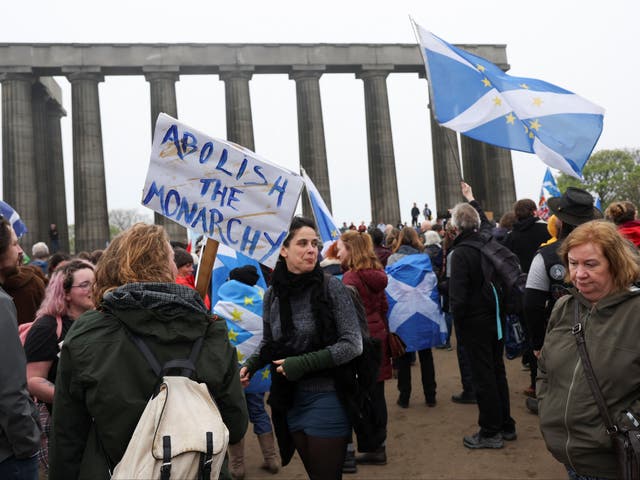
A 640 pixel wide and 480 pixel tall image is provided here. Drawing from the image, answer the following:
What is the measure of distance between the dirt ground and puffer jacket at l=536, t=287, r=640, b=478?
305cm

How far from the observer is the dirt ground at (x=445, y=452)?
6207 mm

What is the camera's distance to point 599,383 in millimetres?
3119

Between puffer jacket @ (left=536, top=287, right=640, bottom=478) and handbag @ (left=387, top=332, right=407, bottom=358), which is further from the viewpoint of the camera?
handbag @ (left=387, top=332, right=407, bottom=358)

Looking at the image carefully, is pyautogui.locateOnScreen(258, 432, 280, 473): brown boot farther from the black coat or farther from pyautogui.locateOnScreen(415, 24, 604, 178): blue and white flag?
the black coat

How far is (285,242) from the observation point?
4.42 metres

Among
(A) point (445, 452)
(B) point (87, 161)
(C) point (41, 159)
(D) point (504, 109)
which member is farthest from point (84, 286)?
(C) point (41, 159)

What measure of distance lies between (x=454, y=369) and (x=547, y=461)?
4.64 m

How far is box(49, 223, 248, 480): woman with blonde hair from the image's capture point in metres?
2.67

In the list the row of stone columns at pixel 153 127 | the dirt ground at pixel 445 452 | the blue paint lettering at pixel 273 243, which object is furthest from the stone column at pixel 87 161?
the blue paint lettering at pixel 273 243

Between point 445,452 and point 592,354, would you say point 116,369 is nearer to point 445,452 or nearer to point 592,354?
point 592,354

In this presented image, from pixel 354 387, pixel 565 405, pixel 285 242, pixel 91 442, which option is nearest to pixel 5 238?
pixel 285 242

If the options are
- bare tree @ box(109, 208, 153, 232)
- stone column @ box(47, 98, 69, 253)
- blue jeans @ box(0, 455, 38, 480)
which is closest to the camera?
blue jeans @ box(0, 455, 38, 480)

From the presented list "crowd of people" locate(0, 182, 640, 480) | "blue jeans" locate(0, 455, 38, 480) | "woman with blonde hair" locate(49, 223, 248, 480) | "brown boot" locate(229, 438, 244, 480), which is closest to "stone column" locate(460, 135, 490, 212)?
"crowd of people" locate(0, 182, 640, 480)

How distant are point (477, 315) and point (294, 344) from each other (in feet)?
11.0
